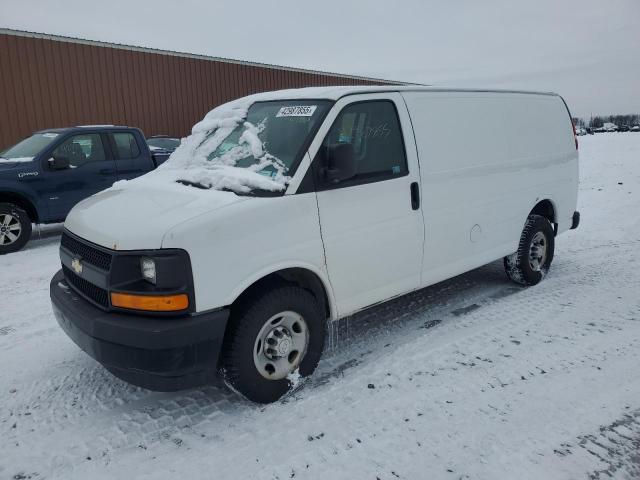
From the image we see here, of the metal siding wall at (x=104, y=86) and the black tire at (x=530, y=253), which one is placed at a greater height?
the metal siding wall at (x=104, y=86)

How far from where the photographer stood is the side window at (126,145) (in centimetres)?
877

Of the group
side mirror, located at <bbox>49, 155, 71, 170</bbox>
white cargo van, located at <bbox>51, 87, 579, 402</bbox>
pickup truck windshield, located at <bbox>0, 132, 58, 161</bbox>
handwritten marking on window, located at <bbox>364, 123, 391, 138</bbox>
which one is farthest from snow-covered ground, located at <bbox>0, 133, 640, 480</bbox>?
pickup truck windshield, located at <bbox>0, 132, 58, 161</bbox>

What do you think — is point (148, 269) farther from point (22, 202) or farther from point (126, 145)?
point (126, 145)

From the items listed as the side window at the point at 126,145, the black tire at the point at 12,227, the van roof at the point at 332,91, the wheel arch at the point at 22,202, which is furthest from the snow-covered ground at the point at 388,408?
the side window at the point at 126,145

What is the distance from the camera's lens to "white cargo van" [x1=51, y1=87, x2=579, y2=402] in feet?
9.12

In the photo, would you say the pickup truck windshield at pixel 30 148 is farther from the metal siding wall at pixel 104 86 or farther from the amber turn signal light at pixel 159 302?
the metal siding wall at pixel 104 86

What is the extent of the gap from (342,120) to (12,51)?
14.1 m

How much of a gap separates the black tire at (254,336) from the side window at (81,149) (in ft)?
21.3

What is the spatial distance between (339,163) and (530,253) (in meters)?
3.14

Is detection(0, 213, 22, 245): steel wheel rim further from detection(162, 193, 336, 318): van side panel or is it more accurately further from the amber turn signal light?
detection(162, 193, 336, 318): van side panel

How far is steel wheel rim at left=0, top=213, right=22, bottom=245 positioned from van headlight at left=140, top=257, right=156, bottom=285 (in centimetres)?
594

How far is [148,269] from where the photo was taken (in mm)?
2779

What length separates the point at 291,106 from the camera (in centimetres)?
374

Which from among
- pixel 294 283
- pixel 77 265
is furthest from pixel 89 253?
pixel 294 283
